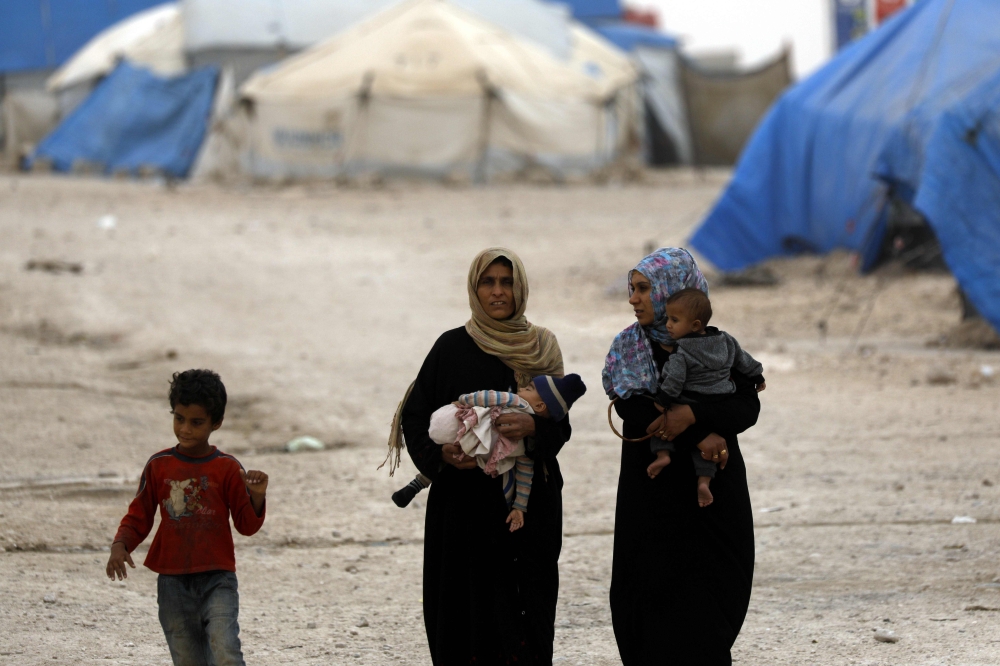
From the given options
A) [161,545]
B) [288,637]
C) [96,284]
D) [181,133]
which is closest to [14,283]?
[96,284]

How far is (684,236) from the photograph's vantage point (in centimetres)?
1438

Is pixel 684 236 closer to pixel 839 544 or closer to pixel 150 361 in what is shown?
pixel 150 361

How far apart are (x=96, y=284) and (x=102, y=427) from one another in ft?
14.1

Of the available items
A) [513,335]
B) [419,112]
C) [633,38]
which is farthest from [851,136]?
[633,38]

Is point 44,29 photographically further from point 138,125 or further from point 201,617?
point 201,617

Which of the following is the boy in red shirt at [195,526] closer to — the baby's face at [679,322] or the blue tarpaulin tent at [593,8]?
the baby's face at [679,322]

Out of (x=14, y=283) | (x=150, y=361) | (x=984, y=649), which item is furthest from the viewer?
(x=14, y=283)

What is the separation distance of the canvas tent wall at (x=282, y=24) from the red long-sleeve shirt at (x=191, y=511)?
23066mm

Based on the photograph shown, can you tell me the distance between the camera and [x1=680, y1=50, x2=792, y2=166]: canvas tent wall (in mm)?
26516

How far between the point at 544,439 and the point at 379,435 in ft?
11.0

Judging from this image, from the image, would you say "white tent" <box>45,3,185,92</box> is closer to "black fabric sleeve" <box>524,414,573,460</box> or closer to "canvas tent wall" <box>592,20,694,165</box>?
"canvas tent wall" <box>592,20,694,165</box>

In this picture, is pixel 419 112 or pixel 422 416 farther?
pixel 419 112

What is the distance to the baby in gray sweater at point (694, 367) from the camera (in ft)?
8.77

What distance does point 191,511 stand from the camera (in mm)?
2645
